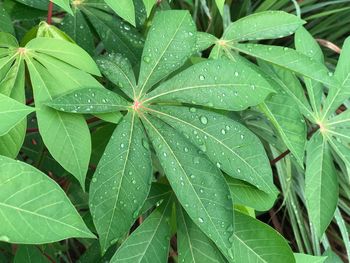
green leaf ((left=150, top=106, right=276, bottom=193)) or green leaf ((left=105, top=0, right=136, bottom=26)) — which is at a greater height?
green leaf ((left=105, top=0, right=136, bottom=26))

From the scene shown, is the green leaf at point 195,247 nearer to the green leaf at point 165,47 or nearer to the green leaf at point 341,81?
the green leaf at point 165,47

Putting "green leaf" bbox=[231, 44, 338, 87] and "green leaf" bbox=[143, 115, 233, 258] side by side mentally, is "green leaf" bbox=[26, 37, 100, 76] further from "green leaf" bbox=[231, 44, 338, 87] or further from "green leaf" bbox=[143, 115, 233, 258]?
"green leaf" bbox=[231, 44, 338, 87]

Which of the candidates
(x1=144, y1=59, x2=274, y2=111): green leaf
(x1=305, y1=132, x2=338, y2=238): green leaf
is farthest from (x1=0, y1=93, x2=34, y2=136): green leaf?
(x1=305, y1=132, x2=338, y2=238): green leaf

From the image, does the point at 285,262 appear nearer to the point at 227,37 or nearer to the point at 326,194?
the point at 326,194

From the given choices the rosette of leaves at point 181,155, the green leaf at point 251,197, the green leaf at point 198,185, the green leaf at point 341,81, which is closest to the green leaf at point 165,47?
the rosette of leaves at point 181,155

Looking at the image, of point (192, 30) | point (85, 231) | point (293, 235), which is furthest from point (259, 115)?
point (85, 231)
